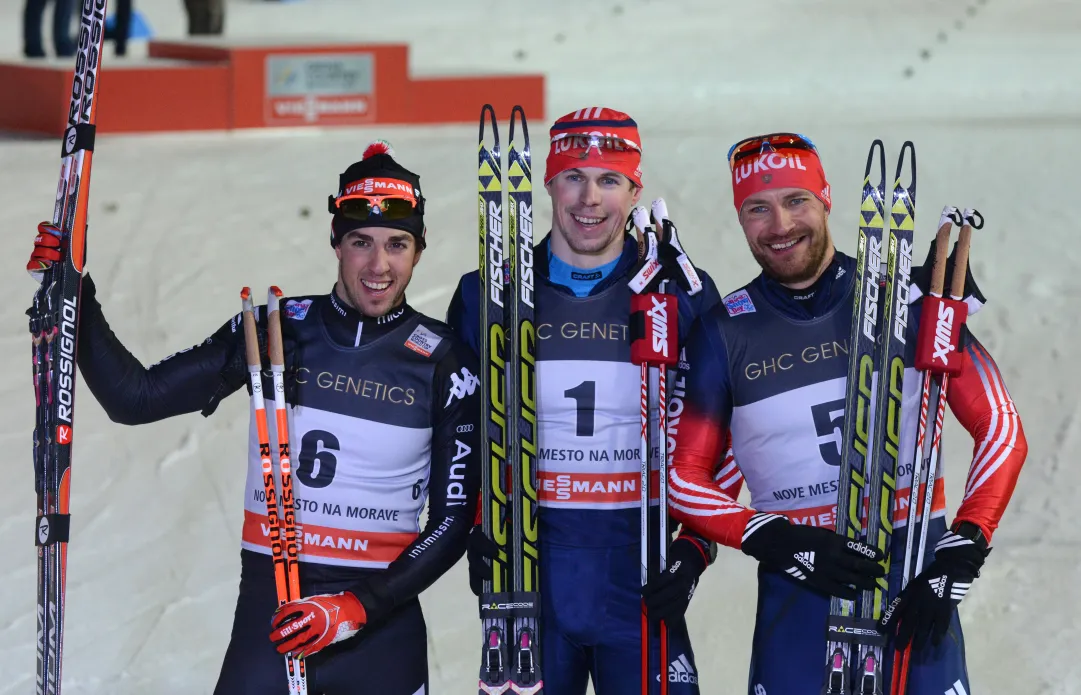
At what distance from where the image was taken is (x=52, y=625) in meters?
3.57

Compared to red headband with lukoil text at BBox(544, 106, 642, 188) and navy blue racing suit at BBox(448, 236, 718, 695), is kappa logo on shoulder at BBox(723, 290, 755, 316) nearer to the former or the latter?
navy blue racing suit at BBox(448, 236, 718, 695)

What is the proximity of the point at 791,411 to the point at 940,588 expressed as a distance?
55 cm

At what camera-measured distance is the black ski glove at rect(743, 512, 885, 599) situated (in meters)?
3.28

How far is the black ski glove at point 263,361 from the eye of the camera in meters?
3.47

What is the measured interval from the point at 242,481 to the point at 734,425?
3.89m

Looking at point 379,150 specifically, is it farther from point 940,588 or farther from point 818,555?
point 940,588

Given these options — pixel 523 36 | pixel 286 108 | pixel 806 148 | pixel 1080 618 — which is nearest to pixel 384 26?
pixel 523 36

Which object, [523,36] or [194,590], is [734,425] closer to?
[194,590]

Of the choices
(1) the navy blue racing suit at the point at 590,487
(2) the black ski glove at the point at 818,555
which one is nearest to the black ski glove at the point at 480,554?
(1) the navy blue racing suit at the point at 590,487

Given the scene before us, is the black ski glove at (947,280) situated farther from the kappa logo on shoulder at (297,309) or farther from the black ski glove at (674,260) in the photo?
the kappa logo on shoulder at (297,309)

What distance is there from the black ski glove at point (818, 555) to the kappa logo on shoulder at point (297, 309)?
1246 mm

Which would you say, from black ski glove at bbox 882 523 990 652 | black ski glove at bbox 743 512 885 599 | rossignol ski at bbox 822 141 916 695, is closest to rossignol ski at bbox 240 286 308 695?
black ski glove at bbox 743 512 885 599

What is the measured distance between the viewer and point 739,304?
355 cm

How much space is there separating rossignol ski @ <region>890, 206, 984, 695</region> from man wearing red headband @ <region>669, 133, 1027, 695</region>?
6cm
